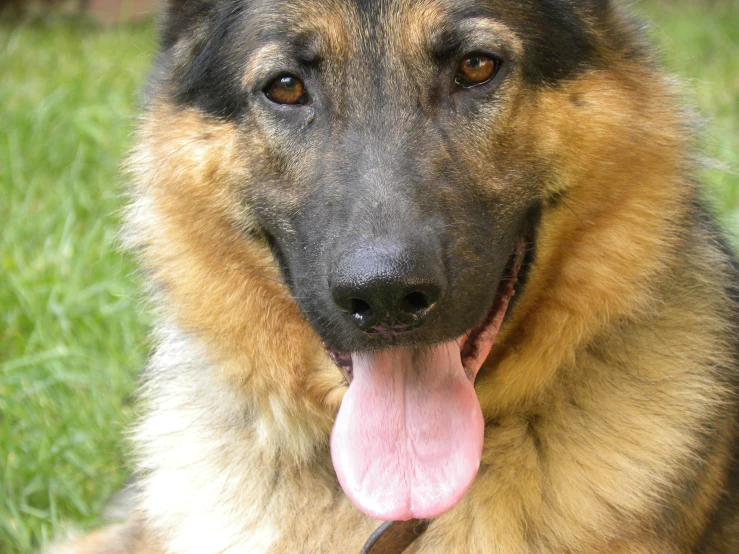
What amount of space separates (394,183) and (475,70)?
0.53 m

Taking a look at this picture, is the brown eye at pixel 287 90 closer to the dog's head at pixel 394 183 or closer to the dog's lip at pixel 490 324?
the dog's head at pixel 394 183

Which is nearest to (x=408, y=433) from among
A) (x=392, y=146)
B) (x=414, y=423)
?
(x=414, y=423)

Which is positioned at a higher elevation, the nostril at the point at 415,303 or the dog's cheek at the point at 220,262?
the nostril at the point at 415,303

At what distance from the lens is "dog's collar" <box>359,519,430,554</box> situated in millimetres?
3016

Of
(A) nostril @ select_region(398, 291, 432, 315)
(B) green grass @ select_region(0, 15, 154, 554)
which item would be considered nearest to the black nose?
(A) nostril @ select_region(398, 291, 432, 315)

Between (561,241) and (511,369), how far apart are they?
461mm

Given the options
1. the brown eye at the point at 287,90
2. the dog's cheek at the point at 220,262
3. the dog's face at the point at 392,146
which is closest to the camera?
the dog's face at the point at 392,146

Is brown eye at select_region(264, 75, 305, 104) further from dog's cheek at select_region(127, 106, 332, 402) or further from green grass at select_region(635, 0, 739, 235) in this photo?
green grass at select_region(635, 0, 739, 235)

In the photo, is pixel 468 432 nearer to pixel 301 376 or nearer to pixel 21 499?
pixel 301 376

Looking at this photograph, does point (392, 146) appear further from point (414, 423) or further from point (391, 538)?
point (391, 538)

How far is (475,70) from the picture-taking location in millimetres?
3059

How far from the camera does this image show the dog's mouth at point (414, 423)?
2.87m

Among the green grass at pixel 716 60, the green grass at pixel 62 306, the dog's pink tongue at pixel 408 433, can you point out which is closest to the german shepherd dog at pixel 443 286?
the dog's pink tongue at pixel 408 433

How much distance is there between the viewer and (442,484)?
2.88 meters
